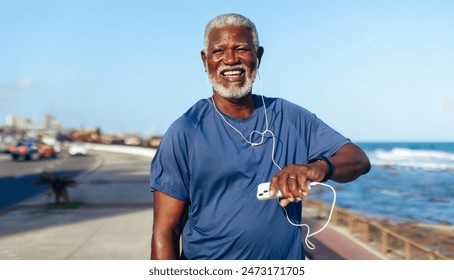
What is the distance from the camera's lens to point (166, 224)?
216 cm

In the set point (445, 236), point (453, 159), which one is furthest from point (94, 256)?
point (453, 159)

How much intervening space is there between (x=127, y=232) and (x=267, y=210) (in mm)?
8678

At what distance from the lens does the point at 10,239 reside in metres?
9.93

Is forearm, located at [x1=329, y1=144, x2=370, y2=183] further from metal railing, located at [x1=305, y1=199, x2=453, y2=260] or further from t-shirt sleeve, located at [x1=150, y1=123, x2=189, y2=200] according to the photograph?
metal railing, located at [x1=305, y1=199, x2=453, y2=260]

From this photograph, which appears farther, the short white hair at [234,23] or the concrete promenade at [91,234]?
the concrete promenade at [91,234]

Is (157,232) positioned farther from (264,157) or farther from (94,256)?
(94,256)

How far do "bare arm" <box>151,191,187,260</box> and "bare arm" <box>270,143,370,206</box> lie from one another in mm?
459

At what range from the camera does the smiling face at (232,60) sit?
2230 mm

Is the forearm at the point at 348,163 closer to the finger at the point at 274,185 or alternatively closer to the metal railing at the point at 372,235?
the finger at the point at 274,185

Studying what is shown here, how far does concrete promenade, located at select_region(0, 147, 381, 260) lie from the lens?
868 cm

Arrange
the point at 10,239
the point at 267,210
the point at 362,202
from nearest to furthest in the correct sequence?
the point at 267,210 < the point at 10,239 < the point at 362,202

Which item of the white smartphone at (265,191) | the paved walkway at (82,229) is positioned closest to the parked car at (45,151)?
the paved walkway at (82,229)

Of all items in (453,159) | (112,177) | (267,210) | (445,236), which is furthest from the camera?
(453,159)
